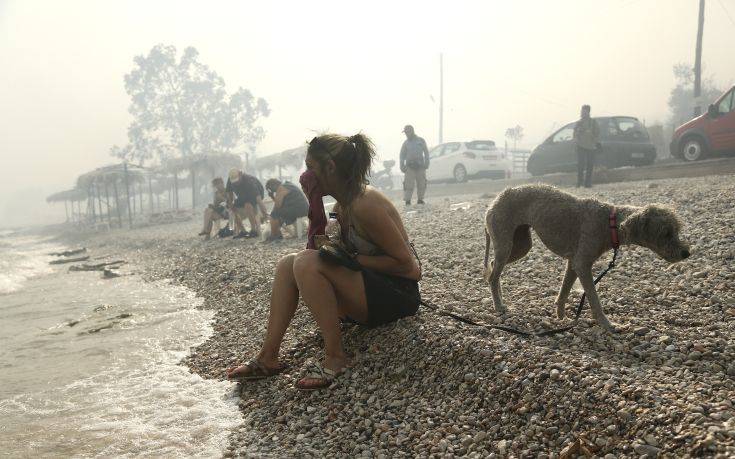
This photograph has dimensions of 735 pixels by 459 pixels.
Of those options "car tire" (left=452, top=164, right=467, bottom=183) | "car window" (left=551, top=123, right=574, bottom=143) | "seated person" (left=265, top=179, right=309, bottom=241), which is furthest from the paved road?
"seated person" (left=265, top=179, right=309, bottom=241)

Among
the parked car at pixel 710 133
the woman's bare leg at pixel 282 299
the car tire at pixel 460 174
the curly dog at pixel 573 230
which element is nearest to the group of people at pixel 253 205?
the curly dog at pixel 573 230

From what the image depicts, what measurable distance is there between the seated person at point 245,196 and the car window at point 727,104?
1065 cm

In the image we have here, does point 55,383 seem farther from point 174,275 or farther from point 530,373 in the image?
point 174,275

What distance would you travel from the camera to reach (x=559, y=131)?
15.5m

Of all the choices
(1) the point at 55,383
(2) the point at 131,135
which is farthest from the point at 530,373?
(2) the point at 131,135

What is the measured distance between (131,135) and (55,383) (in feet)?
173

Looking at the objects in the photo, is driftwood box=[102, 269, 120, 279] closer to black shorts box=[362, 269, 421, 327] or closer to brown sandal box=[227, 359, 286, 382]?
brown sandal box=[227, 359, 286, 382]

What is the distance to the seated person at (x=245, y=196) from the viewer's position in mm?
12180

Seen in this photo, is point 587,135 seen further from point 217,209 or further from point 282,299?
point 282,299

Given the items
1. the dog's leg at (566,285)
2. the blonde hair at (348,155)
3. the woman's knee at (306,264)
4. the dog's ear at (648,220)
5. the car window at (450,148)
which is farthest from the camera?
the car window at (450,148)

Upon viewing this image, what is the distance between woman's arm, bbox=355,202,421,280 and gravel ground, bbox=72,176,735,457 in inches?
19.8

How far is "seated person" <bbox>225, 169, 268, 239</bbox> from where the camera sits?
40.0ft

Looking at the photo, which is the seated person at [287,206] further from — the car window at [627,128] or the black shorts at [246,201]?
the car window at [627,128]

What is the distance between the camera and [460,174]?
19.5 m
